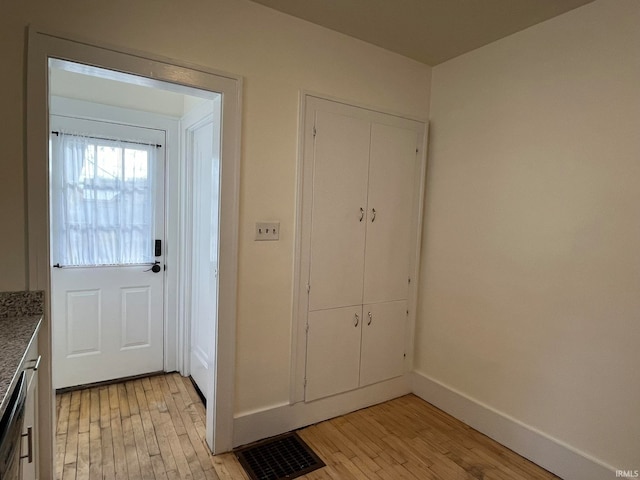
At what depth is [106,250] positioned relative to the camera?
9.12ft

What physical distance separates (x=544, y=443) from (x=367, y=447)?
101 centimetres

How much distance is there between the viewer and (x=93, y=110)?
2.66 metres

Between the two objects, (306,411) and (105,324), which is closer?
(306,411)

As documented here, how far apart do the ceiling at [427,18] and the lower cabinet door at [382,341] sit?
1817 mm

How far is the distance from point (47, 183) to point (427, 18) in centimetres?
215

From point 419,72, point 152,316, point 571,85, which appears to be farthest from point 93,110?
point 571,85

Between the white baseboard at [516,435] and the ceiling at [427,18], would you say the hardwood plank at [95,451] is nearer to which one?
the white baseboard at [516,435]

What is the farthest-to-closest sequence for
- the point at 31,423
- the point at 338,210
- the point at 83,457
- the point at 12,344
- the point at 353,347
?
the point at 353,347, the point at 338,210, the point at 83,457, the point at 31,423, the point at 12,344

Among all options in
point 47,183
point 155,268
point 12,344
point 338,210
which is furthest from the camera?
point 155,268

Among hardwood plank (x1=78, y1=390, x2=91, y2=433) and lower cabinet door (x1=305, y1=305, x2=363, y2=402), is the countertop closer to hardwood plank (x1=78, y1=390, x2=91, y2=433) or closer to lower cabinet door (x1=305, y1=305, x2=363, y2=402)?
hardwood plank (x1=78, y1=390, x2=91, y2=433)

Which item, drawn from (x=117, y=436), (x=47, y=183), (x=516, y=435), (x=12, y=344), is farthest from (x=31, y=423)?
(x=516, y=435)

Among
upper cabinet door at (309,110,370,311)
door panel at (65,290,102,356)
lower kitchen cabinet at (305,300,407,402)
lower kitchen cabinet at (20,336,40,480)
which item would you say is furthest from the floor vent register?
door panel at (65,290,102,356)

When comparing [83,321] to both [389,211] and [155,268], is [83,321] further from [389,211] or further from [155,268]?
[389,211]

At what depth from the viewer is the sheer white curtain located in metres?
2.59
